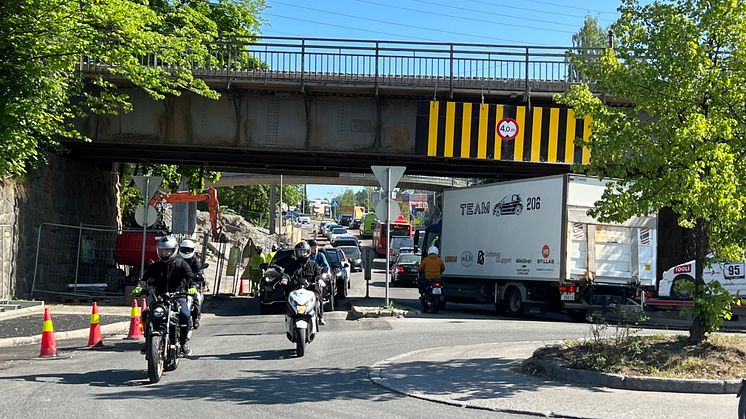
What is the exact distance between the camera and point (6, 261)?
1928 cm

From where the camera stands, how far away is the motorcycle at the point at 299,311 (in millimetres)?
11336

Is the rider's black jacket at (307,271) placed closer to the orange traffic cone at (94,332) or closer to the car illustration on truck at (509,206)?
the orange traffic cone at (94,332)

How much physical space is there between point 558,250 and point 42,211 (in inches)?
563

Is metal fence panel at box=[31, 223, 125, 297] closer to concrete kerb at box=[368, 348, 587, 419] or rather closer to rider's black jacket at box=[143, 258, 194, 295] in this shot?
rider's black jacket at box=[143, 258, 194, 295]

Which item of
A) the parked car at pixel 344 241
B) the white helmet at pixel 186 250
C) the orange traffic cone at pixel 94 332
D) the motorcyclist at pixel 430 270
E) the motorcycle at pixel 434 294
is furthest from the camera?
the parked car at pixel 344 241

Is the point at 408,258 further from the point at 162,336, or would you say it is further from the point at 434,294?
the point at 162,336

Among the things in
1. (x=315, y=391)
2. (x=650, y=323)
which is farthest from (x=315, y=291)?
(x=650, y=323)

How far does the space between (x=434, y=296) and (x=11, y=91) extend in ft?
36.7

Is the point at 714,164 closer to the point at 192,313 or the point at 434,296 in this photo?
the point at 192,313

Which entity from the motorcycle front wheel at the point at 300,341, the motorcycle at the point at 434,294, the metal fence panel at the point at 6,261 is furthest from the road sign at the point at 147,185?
the motorcycle front wheel at the point at 300,341

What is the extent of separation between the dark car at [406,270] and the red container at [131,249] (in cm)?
1183

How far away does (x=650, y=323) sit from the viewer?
1888cm

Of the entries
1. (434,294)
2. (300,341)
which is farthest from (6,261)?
(300,341)

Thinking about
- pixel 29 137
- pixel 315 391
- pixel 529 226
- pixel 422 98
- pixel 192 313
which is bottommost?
pixel 315 391
